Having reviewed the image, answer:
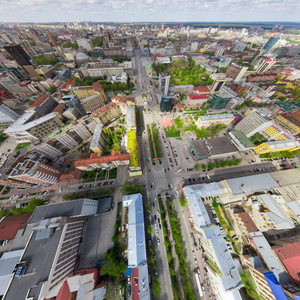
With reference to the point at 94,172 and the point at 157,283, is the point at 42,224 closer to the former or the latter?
the point at 94,172

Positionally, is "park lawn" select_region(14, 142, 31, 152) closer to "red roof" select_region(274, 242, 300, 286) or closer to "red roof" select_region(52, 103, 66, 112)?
"red roof" select_region(52, 103, 66, 112)

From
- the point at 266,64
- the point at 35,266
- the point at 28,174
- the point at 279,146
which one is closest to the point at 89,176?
the point at 28,174

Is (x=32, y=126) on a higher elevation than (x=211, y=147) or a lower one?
higher

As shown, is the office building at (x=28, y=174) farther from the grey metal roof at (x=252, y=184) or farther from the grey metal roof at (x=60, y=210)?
the grey metal roof at (x=252, y=184)

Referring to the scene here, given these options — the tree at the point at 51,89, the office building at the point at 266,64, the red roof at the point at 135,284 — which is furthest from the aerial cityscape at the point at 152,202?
the office building at the point at 266,64

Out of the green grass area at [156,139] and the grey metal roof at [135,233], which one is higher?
the green grass area at [156,139]

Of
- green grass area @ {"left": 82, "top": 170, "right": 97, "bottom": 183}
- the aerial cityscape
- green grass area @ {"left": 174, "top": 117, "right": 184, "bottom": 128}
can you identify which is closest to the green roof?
the aerial cityscape

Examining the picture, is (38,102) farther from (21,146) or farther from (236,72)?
(236,72)
